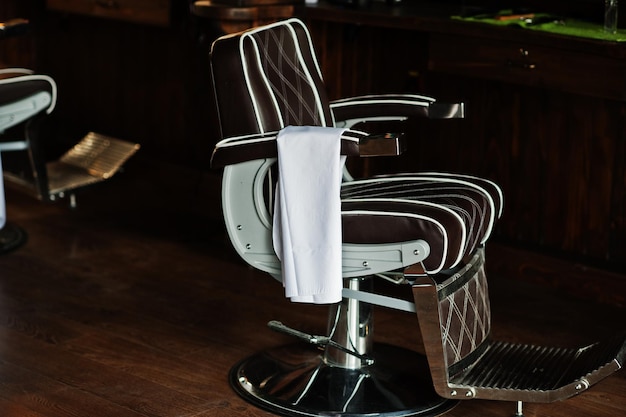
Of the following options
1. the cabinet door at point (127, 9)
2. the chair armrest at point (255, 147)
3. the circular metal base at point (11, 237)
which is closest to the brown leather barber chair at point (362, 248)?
the chair armrest at point (255, 147)

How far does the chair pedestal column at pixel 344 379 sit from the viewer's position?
8.95 ft

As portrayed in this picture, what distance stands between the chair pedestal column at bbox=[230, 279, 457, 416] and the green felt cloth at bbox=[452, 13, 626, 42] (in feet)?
3.43

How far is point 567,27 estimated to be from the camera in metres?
3.39

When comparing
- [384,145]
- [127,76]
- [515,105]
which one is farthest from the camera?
[127,76]

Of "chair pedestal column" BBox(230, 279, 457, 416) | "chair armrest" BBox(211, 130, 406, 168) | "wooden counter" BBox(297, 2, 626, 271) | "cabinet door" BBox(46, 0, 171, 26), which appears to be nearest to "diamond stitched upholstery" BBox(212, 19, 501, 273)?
"chair armrest" BBox(211, 130, 406, 168)

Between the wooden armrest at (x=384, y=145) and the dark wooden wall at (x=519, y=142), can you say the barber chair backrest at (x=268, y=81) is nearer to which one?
the wooden armrest at (x=384, y=145)

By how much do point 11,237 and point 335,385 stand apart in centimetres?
185

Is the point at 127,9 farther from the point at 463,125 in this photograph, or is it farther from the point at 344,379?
the point at 344,379

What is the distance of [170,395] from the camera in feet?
9.27

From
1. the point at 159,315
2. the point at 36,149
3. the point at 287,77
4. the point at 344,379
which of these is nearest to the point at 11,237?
the point at 36,149

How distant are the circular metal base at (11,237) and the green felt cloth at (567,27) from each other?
6.07ft

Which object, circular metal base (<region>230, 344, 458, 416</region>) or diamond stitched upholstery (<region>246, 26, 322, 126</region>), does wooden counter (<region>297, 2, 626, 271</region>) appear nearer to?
diamond stitched upholstery (<region>246, 26, 322, 126</region>)

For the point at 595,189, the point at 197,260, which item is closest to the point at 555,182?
the point at 595,189

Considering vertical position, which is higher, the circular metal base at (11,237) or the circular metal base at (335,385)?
the circular metal base at (335,385)
